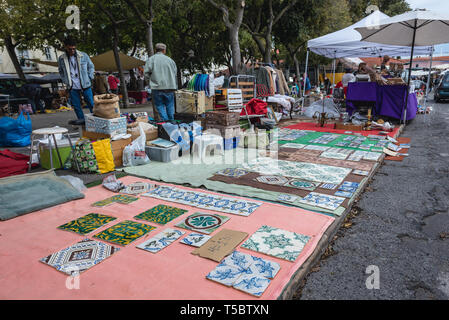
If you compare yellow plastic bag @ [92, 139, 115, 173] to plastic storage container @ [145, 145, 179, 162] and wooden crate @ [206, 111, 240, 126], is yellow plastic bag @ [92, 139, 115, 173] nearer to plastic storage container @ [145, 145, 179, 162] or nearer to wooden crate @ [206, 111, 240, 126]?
plastic storage container @ [145, 145, 179, 162]

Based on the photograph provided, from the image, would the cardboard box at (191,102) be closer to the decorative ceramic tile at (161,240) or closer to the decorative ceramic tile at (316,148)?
the decorative ceramic tile at (316,148)

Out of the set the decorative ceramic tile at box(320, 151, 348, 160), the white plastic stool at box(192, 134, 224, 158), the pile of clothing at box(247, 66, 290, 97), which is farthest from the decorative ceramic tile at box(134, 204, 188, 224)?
the pile of clothing at box(247, 66, 290, 97)

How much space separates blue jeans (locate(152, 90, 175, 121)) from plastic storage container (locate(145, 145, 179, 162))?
1.50m

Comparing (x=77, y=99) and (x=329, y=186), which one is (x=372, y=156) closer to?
(x=329, y=186)

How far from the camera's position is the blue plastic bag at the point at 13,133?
22.3 ft

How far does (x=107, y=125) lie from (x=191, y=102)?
2633mm

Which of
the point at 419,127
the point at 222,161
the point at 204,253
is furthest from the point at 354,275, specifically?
the point at 419,127

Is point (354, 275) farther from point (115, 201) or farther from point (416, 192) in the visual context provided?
point (115, 201)

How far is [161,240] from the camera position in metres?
2.79

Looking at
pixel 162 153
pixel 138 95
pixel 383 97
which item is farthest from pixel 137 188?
pixel 138 95

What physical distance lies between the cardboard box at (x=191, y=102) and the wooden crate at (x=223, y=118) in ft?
2.59

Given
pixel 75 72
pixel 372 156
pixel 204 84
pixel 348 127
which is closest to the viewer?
pixel 372 156

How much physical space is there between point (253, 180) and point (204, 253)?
206cm
